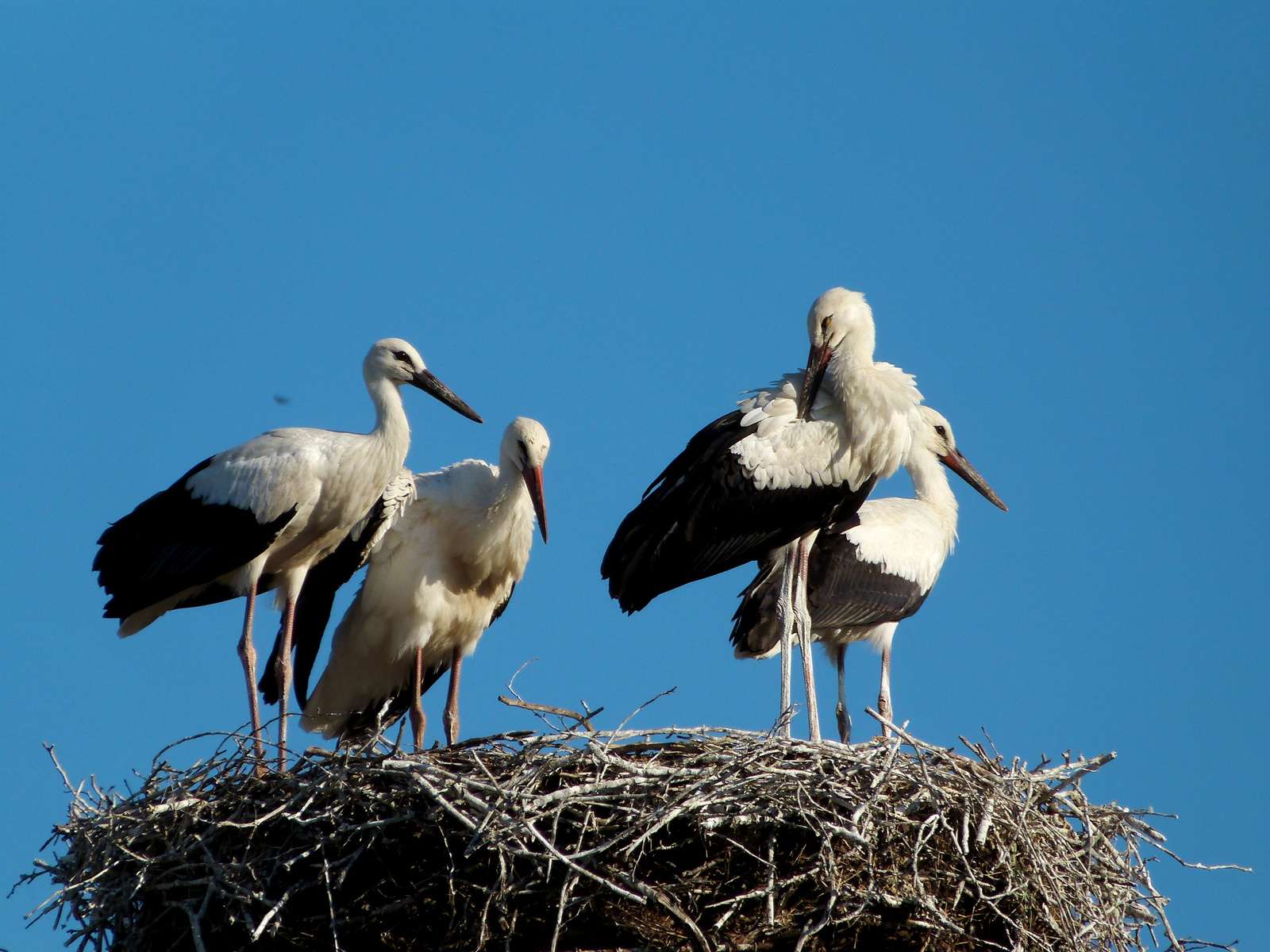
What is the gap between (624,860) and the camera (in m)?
5.09

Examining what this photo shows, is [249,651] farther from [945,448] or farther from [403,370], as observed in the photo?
[945,448]

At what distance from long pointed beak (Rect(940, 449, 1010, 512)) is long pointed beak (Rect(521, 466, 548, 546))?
3.03 meters

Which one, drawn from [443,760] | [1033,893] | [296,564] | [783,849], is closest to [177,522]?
[296,564]

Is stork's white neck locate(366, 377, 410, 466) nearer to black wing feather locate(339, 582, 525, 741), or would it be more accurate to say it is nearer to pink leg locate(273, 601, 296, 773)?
pink leg locate(273, 601, 296, 773)

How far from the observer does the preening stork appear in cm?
808

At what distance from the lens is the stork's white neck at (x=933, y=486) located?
905cm

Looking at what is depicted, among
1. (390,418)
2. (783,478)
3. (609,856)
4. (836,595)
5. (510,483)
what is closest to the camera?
(609,856)

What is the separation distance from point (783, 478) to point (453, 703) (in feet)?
7.64

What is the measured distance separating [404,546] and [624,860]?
323 cm

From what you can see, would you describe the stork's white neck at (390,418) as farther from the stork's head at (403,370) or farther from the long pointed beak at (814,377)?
the long pointed beak at (814,377)

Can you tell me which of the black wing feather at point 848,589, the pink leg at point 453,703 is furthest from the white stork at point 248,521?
the black wing feather at point 848,589

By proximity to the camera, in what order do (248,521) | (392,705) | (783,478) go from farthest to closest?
(392,705), (248,521), (783,478)

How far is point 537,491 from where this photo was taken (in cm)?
773

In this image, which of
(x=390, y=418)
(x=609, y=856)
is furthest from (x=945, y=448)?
(x=609, y=856)
